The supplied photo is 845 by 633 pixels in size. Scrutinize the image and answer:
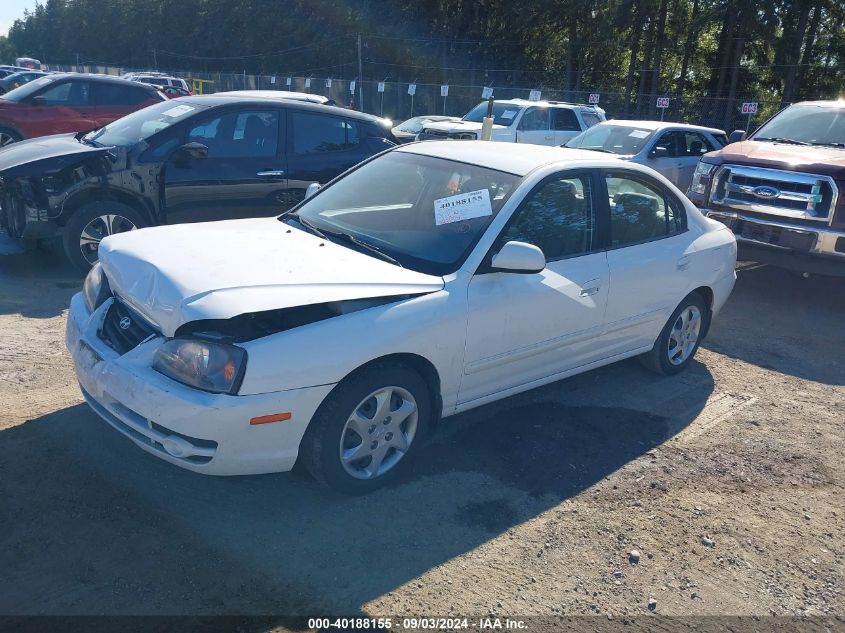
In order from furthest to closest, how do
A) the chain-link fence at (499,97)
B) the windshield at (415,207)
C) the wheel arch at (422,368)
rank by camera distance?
the chain-link fence at (499,97), the windshield at (415,207), the wheel arch at (422,368)

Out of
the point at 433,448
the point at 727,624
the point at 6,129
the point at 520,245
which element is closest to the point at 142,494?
the point at 433,448

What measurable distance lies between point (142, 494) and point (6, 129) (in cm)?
1093

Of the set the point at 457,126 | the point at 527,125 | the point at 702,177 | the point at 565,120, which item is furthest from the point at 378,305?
the point at 565,120

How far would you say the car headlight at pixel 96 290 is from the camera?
12.9ft

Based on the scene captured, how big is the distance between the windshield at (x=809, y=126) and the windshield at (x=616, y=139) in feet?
9.13

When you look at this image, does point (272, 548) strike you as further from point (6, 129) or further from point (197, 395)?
point (6, 129)

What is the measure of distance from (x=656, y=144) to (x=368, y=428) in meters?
9.96

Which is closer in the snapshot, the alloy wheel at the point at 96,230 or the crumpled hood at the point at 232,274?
the crumpled hood at the point at 232,274

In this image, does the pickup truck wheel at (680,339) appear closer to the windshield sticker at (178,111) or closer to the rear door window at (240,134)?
the rear door window at (240,134)

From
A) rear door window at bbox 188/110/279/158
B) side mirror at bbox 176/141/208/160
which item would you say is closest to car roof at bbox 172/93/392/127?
rear door window at bbox 188/110/279/158

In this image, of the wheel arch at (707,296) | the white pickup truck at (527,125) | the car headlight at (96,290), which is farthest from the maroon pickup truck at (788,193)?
the white pickup truck at (527,125)

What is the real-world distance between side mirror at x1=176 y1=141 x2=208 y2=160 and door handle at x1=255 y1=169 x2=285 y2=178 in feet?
1.94

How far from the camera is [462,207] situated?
4129 mm

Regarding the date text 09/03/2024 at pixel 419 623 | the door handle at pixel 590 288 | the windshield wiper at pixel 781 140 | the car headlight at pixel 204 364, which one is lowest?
the date text 09/03/2024 at pixel 419 623
